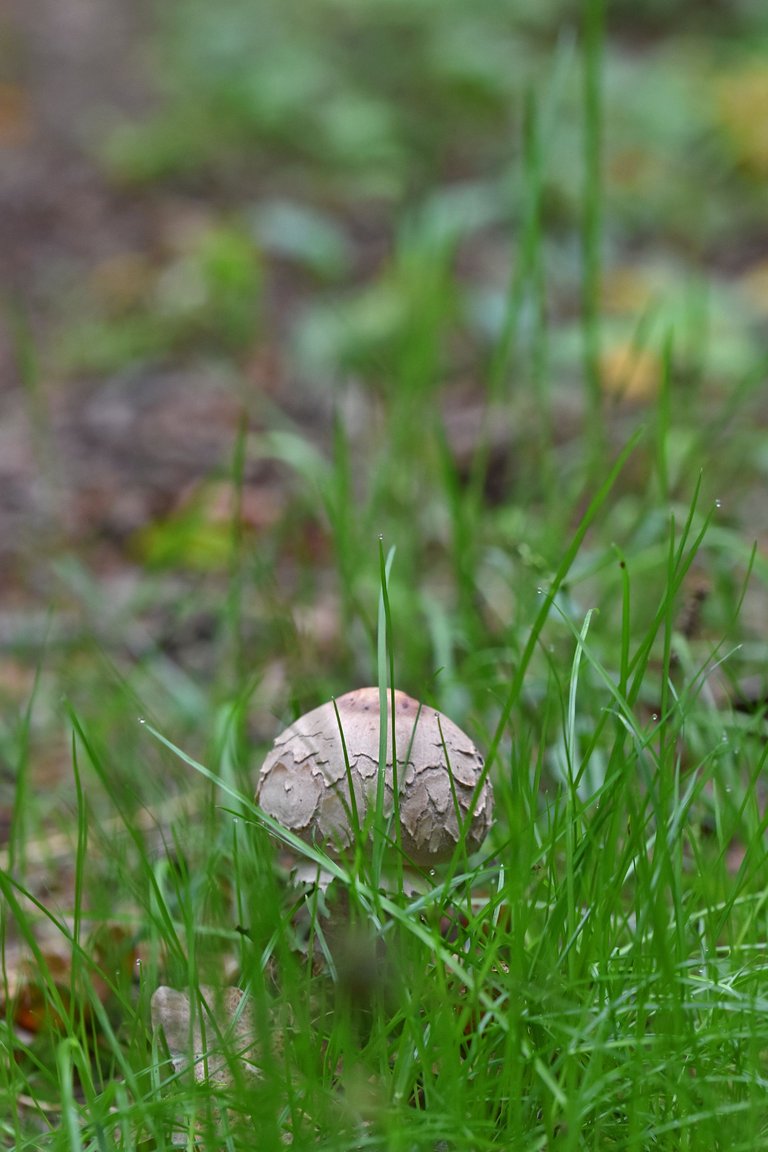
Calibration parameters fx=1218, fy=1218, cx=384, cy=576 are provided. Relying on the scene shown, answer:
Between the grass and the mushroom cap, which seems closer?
the grass

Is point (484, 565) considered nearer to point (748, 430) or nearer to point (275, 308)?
point (748, 430)

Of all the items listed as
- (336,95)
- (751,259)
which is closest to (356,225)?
(336,95)

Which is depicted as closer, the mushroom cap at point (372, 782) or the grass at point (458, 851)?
the grass at point (458, 851)

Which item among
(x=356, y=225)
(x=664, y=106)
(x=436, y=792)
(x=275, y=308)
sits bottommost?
(x=436, y=792)
